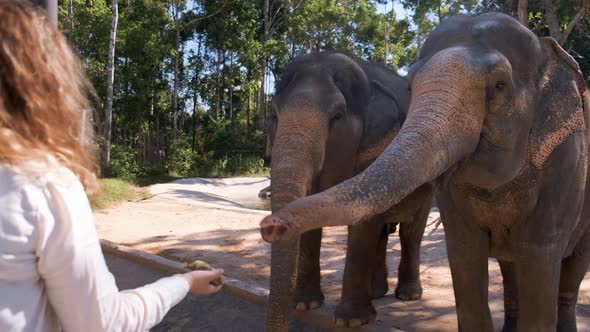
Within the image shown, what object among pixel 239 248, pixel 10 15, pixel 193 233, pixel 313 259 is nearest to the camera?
pixel 10 15

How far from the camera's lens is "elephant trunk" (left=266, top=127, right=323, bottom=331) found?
3363mm

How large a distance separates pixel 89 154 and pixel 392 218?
369 centimetres

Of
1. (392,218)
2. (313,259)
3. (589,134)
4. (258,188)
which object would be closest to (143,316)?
(589,134)

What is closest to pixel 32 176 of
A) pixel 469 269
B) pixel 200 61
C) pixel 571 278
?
pixel 469 269

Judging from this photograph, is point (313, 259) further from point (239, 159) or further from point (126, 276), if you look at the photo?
point (239, 159)

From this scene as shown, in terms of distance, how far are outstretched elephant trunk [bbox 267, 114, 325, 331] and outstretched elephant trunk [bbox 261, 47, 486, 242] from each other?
1.07 metres

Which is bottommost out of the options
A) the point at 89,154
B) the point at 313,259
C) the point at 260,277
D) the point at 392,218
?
the point at 260,277

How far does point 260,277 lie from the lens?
596cm

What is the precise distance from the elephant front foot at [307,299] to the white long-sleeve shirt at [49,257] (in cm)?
345

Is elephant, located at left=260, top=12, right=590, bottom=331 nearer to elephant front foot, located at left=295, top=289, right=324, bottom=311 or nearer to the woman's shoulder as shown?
the woman's shoulder

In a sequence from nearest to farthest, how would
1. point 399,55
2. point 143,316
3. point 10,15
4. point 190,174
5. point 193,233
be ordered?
point 10,15 → point 143,316 → point 193,233 → point 190,174 → point 399,55

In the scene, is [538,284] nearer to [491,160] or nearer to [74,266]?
[491,160]

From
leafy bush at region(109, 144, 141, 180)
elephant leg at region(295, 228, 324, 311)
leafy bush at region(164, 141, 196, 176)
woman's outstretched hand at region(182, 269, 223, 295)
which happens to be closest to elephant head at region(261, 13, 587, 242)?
woman's outstretched hand at region(182, 269, 223, 295)

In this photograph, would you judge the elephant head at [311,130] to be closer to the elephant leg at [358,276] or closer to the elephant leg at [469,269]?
the elephant leg at [358,276]
